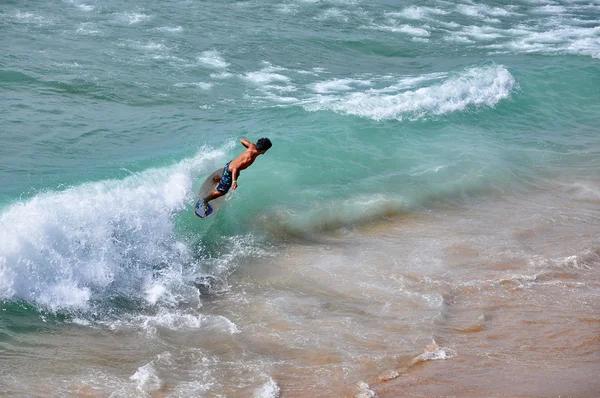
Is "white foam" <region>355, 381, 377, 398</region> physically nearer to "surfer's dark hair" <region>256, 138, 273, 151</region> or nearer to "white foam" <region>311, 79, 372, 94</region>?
"surfer's dark hair" <region>256, 138, 273, 151</region>

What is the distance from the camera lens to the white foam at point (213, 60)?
21.7 meters

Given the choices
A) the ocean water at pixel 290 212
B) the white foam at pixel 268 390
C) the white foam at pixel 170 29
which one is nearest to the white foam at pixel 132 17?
the ocean water at pixel 290 212

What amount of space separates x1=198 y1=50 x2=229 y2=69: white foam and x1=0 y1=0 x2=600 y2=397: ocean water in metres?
0.12

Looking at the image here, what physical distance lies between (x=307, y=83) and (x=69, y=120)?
7.06 m

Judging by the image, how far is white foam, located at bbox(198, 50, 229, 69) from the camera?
21.7m

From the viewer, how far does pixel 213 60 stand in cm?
2214

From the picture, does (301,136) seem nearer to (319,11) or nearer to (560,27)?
(319,11)

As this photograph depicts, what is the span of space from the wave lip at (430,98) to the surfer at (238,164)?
6.60 m

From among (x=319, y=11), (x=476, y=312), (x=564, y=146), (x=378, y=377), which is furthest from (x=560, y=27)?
(x=378, y=377)

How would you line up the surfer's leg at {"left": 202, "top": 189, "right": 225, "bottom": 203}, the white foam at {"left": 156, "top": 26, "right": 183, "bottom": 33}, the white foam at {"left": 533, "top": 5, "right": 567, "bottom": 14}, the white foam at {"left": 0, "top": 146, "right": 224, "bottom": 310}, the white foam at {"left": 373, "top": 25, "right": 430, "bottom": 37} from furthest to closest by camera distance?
the white foam at {"left": 533, "top": 5, "right": 567, "bottom": 14}, the white foam at {"left": 373, "top": 25, "right": 430, "bottom": 37}, the white foam at {"left": 156, "top": 26, "right": 183, "bottom": 33}, the surfer's leg at {"left": 202, "top": 189, "right": 225, "bottom": 203}, the white foam at {"left": 0, "top": 146, "right": 224, "bottom": 310}

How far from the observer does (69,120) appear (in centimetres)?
1691

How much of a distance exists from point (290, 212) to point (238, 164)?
215 centimetres

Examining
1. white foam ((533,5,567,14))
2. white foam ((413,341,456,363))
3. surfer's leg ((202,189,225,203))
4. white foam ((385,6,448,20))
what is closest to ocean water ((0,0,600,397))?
white foam ((413,341,456,363))

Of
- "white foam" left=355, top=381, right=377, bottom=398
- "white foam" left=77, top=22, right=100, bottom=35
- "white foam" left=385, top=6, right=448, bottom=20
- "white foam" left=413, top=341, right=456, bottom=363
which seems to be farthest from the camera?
"white foam" left=385, top=6, right=448, bottom=20
